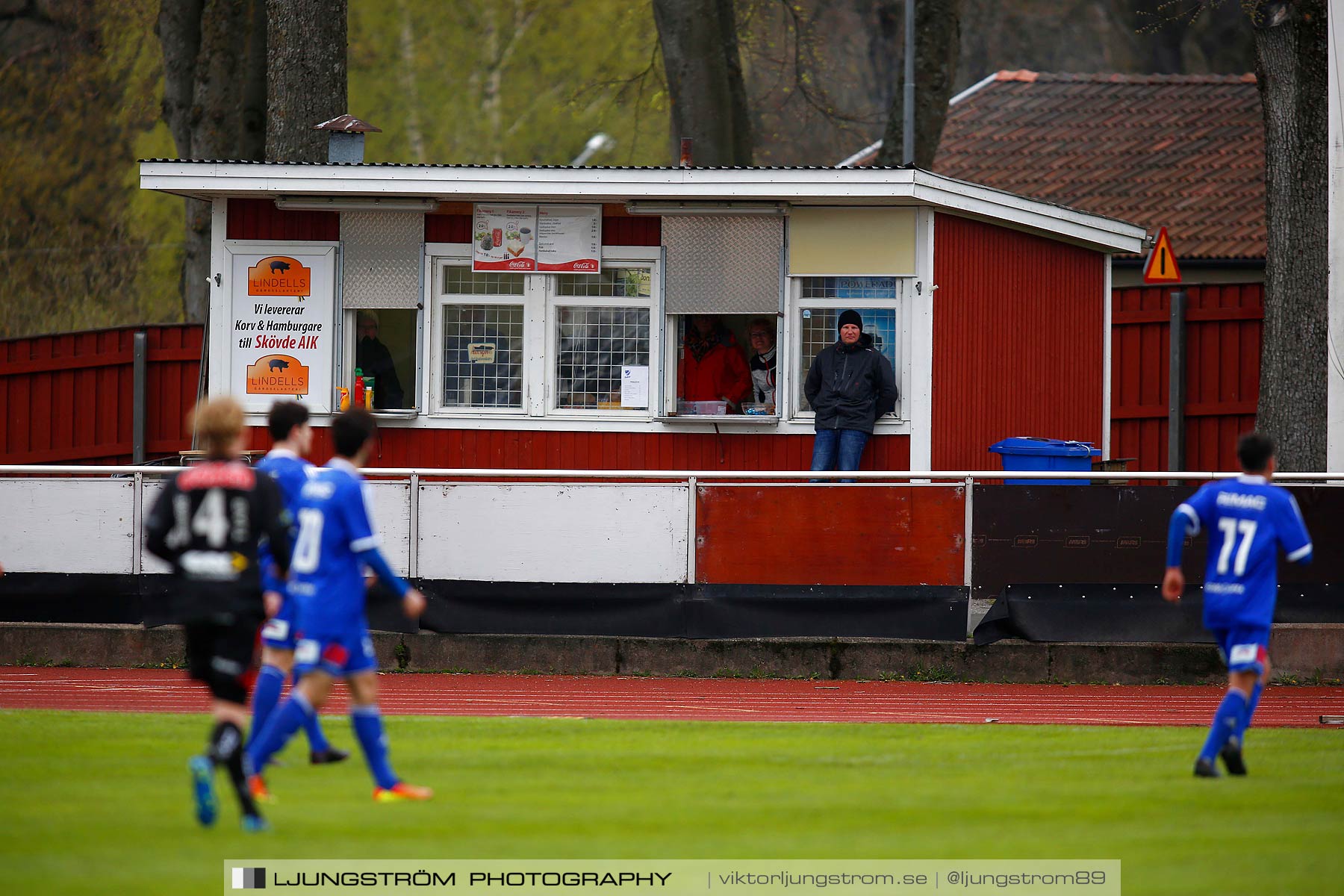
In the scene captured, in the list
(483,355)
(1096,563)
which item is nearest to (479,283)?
(483,355)

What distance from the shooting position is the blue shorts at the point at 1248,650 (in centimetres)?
920

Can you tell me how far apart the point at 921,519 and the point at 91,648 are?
682 cm

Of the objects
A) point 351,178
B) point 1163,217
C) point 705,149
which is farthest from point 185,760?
point 1163,217

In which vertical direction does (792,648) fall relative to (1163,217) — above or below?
below

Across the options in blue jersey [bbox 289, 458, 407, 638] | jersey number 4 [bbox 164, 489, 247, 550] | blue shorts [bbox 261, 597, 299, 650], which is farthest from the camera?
blue shorts [bbox 261, 597, 299, 650]

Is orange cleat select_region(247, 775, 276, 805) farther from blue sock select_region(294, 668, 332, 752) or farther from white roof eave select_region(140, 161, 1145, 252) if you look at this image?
white roof eave select_region(140, 161, 1145, 252)

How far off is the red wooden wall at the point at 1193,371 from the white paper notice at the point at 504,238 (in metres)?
7.98

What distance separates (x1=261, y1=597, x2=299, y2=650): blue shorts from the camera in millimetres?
8445

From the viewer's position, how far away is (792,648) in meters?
14.4

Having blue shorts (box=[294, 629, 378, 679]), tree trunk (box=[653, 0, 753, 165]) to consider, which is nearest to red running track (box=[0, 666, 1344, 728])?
blue shorts (box=[294, 629, 378, 679])

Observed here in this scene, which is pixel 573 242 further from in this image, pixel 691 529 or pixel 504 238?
pixel 691 529

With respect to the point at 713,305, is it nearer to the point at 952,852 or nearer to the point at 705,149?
the point at 705,149

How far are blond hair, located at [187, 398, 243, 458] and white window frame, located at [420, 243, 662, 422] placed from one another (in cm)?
926

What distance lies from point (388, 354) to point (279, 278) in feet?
4.06
